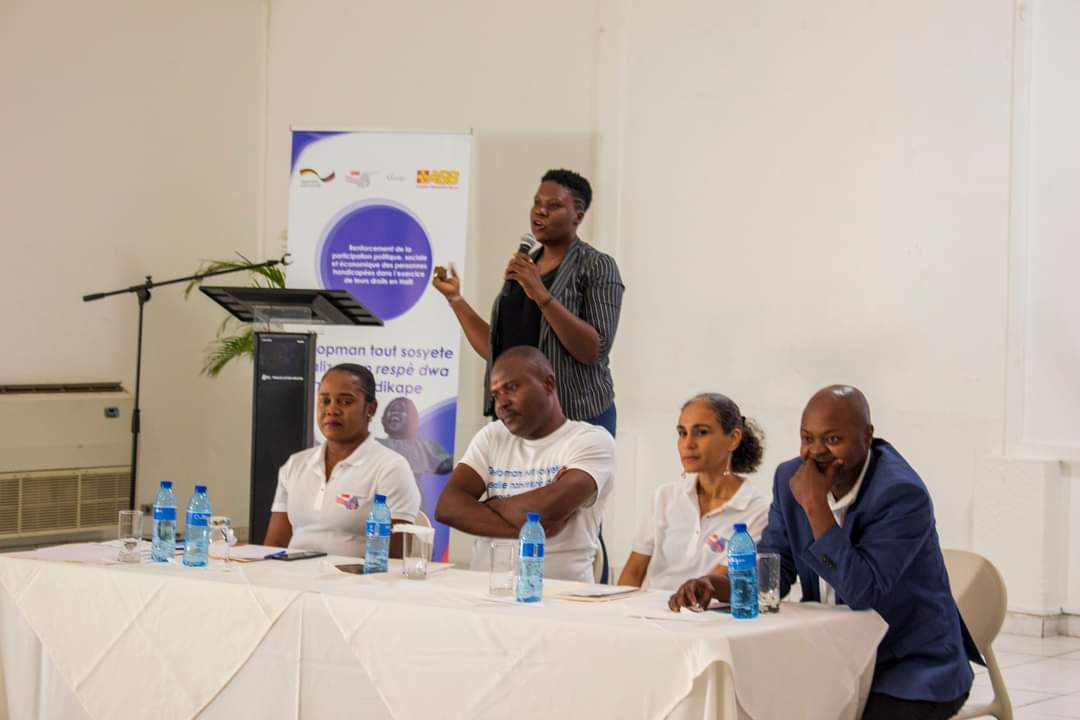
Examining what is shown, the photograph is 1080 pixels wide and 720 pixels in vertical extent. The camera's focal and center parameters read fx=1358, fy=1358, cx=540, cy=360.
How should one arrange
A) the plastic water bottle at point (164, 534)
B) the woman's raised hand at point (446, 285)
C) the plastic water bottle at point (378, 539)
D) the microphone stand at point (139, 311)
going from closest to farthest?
the plastic water bottle at point (378, 539), the plastic water bottle at point (164, 534), the woman's raised hand at point (446, 285), the microphone stand at point (139, 311)

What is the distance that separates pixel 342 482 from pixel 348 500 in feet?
0.21

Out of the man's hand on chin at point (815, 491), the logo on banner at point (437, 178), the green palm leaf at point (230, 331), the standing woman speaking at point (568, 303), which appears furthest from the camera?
the green palm leaf at point (230, 331)

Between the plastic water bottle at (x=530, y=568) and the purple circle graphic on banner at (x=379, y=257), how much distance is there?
13.3 feet

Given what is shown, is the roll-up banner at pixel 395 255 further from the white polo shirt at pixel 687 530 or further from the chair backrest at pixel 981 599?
the chair backrest at pixel 981 599

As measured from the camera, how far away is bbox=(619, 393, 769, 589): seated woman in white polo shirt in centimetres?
363

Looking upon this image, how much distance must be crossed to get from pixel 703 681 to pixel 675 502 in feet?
4.28

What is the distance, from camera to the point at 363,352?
7.03 m

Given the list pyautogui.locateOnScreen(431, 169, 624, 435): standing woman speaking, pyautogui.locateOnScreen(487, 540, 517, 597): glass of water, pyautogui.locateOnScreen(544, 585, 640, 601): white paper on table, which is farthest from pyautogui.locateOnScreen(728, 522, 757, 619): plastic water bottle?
pyautogui.locateOnScreen(431, 169, 624, 435): standing woman speaking

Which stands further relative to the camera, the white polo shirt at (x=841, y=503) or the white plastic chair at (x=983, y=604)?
the white plastic chair at (x=983, y=604)

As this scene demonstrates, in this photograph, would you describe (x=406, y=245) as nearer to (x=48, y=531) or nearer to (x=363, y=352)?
(x=363, y=352)

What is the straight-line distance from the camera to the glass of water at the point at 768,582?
287 centimetres

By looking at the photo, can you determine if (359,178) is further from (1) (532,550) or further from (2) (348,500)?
(1) (532,550)

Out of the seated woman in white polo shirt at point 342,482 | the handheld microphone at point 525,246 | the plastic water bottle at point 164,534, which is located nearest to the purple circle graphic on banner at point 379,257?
the handheld microphone at point 525,246

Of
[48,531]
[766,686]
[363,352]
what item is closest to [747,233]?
[363,352]
